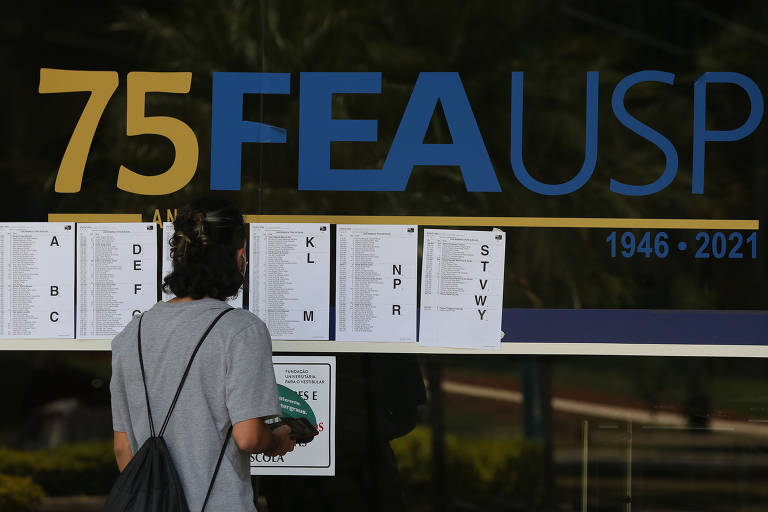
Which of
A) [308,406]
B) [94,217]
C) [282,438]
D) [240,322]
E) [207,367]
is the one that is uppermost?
[94,217]

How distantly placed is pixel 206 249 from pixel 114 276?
156 centimetres

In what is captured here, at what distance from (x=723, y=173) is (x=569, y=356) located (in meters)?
1.02

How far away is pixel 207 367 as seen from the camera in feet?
8.57

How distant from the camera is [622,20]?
4.12 metres

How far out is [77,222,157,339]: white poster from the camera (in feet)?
13.4

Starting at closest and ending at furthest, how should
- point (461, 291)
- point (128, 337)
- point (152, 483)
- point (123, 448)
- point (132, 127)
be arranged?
point (152, 483) → point (128, 337) → point (123, 448) → point (461, 291) → point (132, 127)

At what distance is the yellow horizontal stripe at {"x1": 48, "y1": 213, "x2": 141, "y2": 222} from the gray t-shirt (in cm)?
150

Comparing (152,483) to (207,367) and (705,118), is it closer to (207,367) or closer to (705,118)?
(207,367)

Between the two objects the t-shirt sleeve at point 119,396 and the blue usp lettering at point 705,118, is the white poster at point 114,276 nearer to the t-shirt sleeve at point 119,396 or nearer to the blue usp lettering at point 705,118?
the t-shirt sleeve at point 119,396

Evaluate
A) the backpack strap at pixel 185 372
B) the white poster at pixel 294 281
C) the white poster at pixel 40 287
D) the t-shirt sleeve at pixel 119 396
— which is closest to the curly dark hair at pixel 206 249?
the backpack strap at pixel 185 372

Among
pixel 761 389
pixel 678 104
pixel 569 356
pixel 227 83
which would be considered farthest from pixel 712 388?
pixel 227 83

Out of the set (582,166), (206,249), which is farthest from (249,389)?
(582,166)

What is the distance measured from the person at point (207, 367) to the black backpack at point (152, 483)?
0.12ft

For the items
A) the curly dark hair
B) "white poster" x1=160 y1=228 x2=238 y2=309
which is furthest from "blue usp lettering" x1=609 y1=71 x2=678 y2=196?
the curly dark hair
